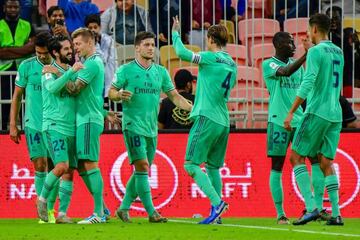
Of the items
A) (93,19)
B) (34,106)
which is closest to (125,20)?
(93,19)

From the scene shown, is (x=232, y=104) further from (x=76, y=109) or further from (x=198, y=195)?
(x=76, y=109)

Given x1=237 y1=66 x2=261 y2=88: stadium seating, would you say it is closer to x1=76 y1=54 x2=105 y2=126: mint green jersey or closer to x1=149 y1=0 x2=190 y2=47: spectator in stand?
x1=149 y1=0 x2=190 y2=47: spectator in stand

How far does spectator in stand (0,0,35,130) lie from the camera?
1955 centimetres

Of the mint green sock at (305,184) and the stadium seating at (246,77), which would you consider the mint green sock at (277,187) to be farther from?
the stadium seating at (246,77)

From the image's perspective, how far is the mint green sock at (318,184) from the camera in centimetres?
1573

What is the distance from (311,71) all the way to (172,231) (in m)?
2.31

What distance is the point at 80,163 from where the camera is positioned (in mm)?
15680

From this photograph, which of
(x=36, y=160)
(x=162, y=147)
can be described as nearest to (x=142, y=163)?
(x=36, y=160)

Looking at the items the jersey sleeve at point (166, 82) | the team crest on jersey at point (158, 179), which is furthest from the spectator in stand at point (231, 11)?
the jersey sleeve at point (166, 82)

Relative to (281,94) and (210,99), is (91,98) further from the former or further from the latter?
(281,94)

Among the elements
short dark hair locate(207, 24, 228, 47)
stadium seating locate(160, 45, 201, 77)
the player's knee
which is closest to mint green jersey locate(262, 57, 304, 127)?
short dark hair locate(207, 24, 228, 47)

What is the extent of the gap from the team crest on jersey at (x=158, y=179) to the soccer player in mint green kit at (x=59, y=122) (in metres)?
3.28

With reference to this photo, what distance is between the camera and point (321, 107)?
15055mm

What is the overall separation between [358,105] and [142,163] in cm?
448
